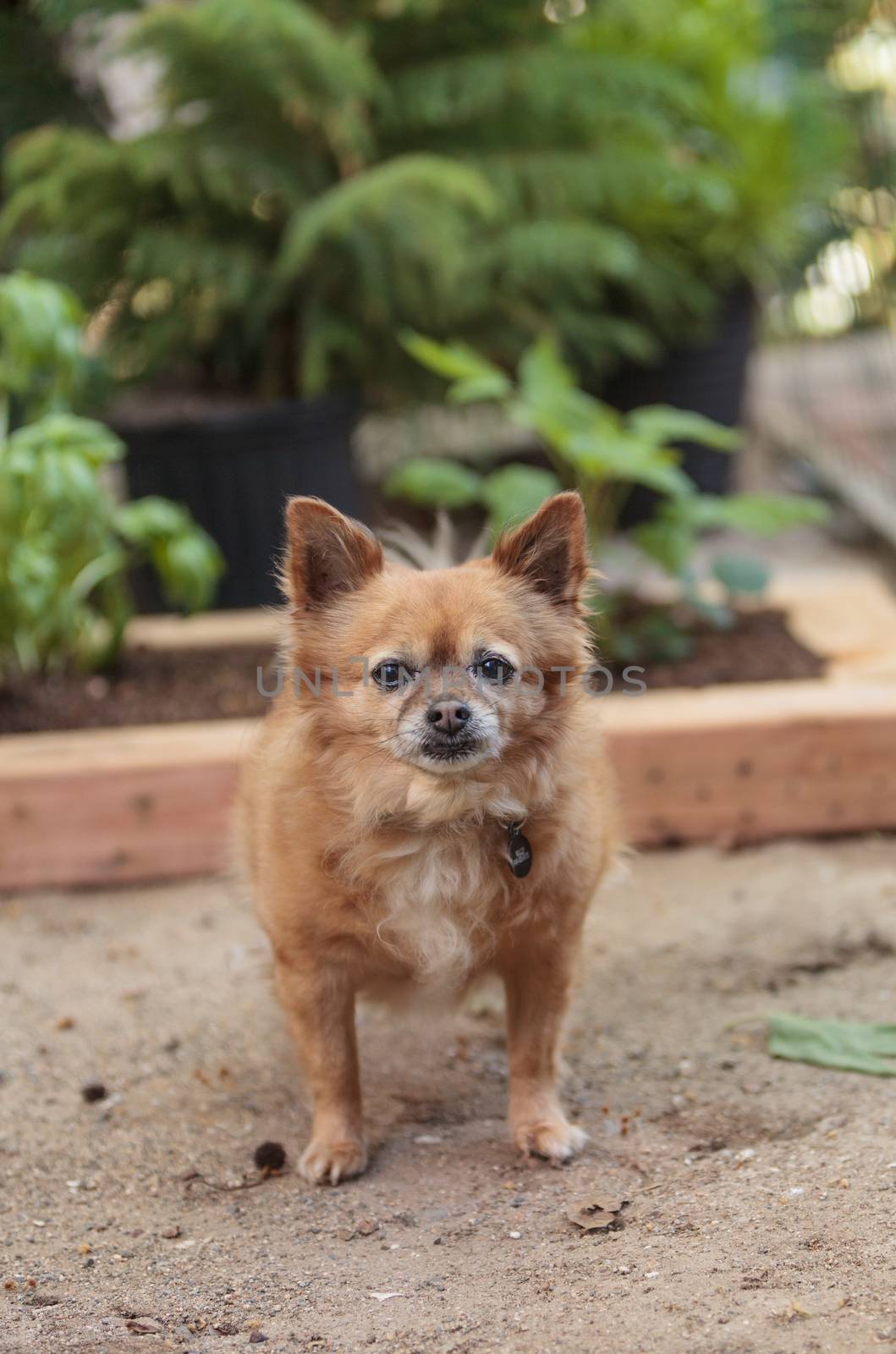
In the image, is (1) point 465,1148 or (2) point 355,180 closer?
(1) point 465,1148

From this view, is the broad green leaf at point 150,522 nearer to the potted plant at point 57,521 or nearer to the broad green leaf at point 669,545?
the potted plant at point 57,521

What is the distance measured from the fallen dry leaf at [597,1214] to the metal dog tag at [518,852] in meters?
0.56

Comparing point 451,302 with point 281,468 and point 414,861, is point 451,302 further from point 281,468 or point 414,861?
point 414,861

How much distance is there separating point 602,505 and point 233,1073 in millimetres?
2448

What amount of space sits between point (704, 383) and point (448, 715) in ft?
15.0

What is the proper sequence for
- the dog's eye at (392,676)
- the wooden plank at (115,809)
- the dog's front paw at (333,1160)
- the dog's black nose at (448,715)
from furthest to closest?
the wooden plank at (115,809) < the dog's front paw at (333,1160) < the dog's eye at (392,676) < the dog's black nose at (448,715)

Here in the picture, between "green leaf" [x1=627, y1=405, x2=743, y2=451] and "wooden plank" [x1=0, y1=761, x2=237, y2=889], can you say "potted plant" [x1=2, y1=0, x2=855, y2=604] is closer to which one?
"green leaf" [x1=627, y1=405, x2=743, y2=451]

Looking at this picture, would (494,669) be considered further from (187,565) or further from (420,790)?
(187,565)

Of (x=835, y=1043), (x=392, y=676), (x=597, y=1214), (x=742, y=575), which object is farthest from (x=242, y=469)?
(x=597, y=1214)

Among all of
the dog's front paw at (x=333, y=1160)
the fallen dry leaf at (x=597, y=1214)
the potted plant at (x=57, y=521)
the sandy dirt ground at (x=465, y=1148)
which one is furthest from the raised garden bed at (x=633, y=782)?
the fallen dry leaf at (x=597, y=1214)

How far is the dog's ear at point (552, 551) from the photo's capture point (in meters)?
2.47

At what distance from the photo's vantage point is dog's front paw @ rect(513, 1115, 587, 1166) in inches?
101

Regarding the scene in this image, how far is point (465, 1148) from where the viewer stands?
265cm

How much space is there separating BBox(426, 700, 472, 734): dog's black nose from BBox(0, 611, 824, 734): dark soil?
6.53 feet
